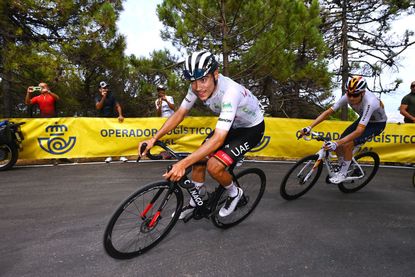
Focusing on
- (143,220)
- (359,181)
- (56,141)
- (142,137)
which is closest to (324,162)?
(359,181)

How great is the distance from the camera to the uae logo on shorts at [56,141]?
23.8 feet

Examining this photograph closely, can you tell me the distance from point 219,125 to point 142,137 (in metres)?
5.35

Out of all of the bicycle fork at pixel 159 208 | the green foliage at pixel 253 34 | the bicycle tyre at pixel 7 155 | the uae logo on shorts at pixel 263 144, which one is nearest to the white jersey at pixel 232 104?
the bicycle fork at pixel 159 208

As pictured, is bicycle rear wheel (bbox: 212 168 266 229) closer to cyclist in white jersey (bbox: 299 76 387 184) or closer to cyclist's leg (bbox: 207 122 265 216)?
cyclist's leg (bbox: 207 122 265 216)

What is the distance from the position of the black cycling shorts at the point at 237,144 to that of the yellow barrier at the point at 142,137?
459 cm

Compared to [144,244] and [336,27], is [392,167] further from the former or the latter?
[336,27]

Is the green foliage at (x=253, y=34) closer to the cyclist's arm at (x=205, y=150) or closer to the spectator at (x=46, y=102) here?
the spectator at (x=46, y=102)

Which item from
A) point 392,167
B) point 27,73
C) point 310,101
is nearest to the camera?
point 392,167

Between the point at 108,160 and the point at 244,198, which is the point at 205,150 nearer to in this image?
the point at 244,198

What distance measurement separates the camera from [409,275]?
2.64m

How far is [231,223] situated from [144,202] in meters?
1.28

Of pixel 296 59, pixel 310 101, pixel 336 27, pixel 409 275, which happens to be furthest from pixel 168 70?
pixel 336 27

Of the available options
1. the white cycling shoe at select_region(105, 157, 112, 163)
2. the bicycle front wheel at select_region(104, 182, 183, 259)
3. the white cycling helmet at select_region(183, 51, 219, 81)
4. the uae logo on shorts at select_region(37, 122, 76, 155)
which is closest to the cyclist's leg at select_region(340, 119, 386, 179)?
the white cycling helmet at select_region(183, 51, 219, 81)

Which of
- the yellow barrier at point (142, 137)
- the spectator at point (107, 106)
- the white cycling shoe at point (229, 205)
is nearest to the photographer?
the white cycling shoe at point (229, 205)
